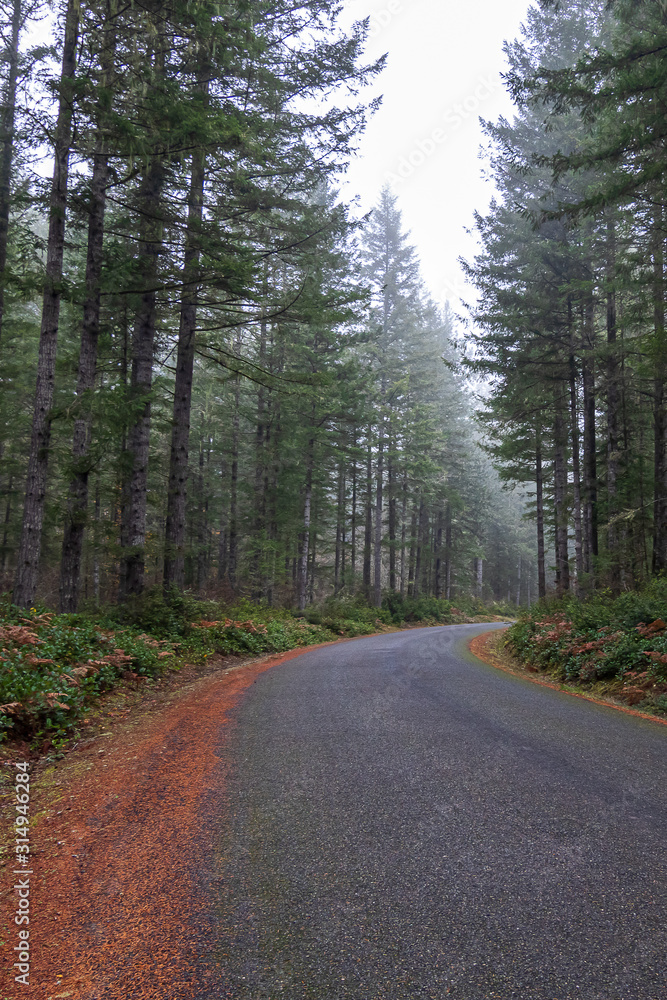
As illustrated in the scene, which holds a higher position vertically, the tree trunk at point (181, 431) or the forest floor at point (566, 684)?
the tree trunk at point (181, 431)

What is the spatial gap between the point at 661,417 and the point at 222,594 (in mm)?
20429

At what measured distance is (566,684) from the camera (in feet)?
27.1

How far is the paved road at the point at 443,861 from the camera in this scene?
1.84 meters

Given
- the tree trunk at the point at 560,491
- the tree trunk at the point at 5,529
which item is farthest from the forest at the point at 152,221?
the tree trunk at the point at 560,491

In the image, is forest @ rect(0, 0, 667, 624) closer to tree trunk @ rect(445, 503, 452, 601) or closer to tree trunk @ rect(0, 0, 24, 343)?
tree trunk @ rect(0, 0, 24, 343)

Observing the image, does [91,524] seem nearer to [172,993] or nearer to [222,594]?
[172,993]

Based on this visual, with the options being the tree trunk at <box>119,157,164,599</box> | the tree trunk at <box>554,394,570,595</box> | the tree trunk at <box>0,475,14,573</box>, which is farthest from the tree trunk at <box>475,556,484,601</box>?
the tree trunk at <box>119,157,164,599</box>

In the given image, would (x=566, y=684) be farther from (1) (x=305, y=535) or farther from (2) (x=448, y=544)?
(2) (x=448, y=544)

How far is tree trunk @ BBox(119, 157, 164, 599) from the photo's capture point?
34.8 ft

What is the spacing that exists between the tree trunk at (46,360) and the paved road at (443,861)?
6.08 meters

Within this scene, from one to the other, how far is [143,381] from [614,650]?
1095cm

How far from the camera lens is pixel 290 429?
2077cm

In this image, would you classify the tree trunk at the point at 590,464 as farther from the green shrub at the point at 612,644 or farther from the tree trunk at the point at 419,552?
the tree trunk at the point at 419,552

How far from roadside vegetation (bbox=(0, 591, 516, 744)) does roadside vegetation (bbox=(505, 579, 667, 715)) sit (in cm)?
655
